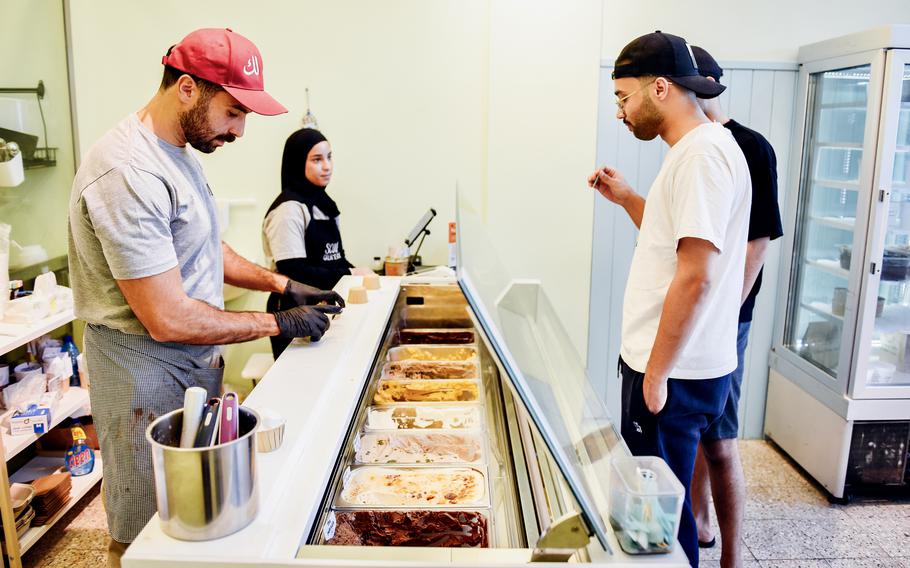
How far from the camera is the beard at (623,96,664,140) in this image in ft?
6.01

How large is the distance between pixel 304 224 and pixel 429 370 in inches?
45.3

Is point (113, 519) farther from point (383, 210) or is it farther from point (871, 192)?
point (871, 192)

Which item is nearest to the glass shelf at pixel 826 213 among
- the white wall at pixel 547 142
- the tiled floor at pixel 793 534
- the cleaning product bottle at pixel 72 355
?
the tiled floor at pixel 793 534

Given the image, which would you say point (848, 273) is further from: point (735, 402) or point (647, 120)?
point (647, 120)

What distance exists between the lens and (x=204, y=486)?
3.32 ft

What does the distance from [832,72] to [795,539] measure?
223cm

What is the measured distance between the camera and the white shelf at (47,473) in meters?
2.53

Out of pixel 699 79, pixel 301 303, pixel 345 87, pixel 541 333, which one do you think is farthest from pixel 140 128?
pixel 345 87

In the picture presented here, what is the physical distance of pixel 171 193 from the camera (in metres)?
1.57

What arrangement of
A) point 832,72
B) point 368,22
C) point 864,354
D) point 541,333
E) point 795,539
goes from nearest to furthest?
point 541,333 < point 795,539 < point 864,354 < point 832,72 < point 368,22

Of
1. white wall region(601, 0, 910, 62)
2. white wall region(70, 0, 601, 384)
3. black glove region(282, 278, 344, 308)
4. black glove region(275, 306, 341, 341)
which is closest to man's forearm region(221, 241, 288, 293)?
black glove region(282, 278, 344, 308)

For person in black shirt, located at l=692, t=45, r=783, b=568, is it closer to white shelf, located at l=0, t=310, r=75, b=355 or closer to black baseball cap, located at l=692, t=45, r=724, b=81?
black baseball cap, located at l=692, t=45, r=724, b=81

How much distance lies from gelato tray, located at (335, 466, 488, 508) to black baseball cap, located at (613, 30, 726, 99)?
113cm

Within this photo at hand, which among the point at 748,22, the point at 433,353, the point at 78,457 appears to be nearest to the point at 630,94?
the point at 433,353
